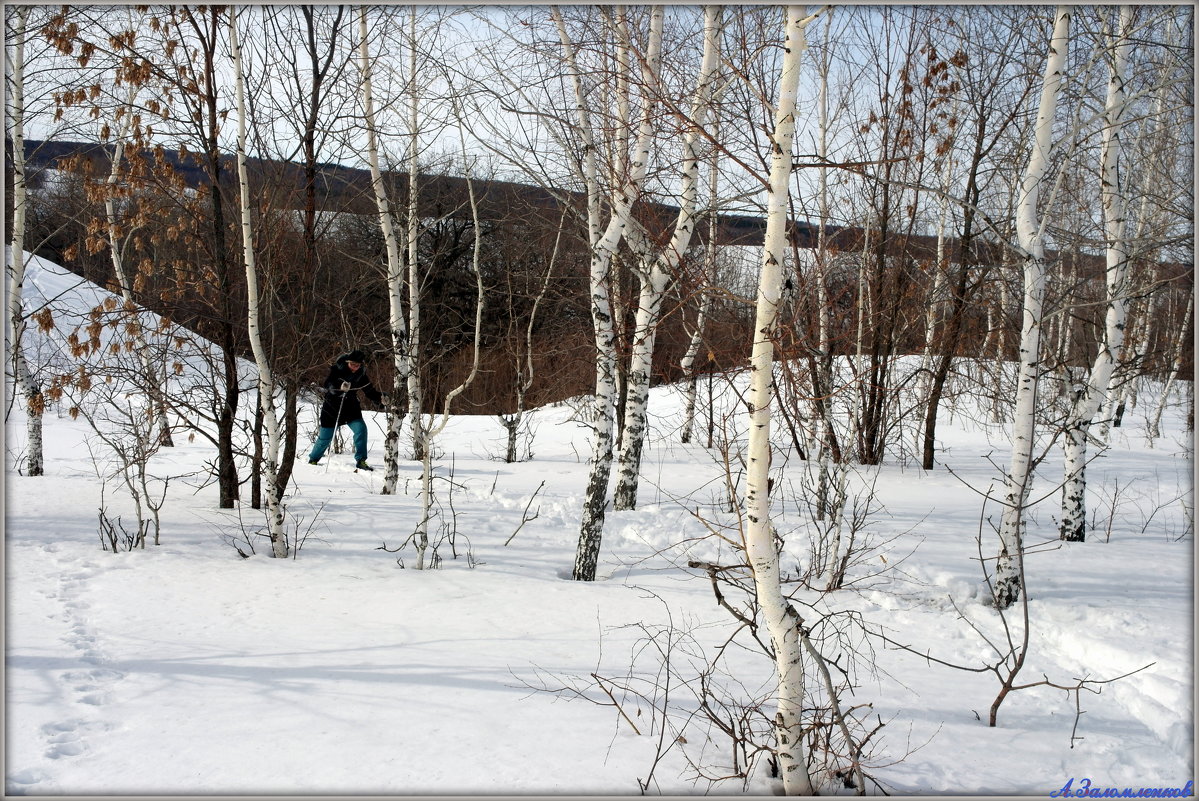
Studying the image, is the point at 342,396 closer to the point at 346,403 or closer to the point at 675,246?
the point at 346,403

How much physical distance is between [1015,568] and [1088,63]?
3.26 m

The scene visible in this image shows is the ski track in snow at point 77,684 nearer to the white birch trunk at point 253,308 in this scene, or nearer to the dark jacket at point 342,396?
the white birch trunk at point 253,308

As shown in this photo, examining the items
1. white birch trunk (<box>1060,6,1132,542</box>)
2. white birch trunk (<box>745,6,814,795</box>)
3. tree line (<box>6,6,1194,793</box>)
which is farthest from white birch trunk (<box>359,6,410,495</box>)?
white birch trunk (<box>1060,6,1132,542</box>)

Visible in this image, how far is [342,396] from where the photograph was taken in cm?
895

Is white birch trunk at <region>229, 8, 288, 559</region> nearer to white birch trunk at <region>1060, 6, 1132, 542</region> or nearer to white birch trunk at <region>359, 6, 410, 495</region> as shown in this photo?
white birch trunk at <region>359, 6, 410, 495</region>

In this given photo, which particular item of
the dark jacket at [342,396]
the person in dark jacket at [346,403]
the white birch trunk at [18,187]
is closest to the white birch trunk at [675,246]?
the person in dark jacket at [346,403]

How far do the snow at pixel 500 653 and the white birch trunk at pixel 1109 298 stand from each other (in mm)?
479

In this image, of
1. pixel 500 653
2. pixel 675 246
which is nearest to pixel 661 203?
pixel 675 246

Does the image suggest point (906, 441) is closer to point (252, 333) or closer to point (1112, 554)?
Answer: point (1112, 554)

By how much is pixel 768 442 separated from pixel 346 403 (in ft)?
25.2

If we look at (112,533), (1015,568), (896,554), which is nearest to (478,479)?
(112,533)

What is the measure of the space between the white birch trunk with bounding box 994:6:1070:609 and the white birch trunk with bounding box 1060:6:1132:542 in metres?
0.59

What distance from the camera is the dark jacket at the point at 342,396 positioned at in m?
9.05

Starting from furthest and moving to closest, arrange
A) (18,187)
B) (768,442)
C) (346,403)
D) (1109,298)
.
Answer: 1. (346,403)
2. (18,187)
3. (1109,298)
4. (768,442)
